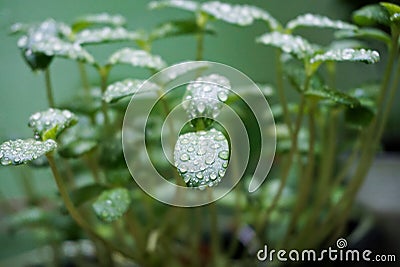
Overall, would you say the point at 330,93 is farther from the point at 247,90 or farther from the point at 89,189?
the point at 89,189

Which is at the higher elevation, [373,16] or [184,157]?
[373,16]

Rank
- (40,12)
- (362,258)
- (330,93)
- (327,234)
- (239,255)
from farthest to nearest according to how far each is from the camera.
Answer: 1. (40,12)
2. (239,255)
3. (327,234)
4. (362,258)
5. (330,93)

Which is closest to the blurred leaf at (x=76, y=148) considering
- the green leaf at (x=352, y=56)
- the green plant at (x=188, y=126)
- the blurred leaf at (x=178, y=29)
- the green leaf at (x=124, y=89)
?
the green plant at (x=188, y=126)

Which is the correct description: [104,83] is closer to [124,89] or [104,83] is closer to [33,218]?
[124,89]

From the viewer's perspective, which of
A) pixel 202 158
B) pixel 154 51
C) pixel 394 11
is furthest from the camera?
pixel 154 51

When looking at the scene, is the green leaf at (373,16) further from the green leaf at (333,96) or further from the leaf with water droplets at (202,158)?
the leaf with water droplets at (202,158)

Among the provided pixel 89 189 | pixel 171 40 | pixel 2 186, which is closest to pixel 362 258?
pixel 89 189

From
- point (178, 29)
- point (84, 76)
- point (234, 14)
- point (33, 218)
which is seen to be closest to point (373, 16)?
point (234, 14)
